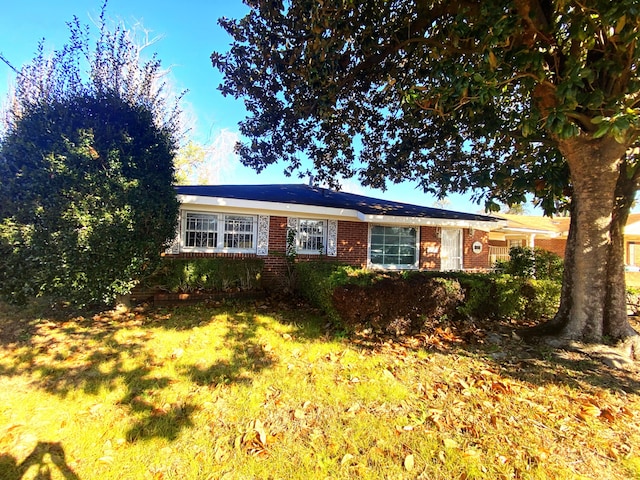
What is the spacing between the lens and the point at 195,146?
23984 millimetres

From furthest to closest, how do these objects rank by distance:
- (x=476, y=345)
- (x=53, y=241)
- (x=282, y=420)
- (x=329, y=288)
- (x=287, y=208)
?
(x=287, y=208), (x=329, y=288), (x=476, y=345), (x=53, y=241), (x=282, y=420)

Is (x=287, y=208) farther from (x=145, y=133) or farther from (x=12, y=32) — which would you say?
(x=12, y=32)

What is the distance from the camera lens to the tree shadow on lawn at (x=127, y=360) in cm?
318

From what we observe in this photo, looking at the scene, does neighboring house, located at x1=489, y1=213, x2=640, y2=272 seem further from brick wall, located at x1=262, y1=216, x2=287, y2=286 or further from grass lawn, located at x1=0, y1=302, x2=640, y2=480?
grass lawn, located at x1=0, y1=302, x2=640, y2=480

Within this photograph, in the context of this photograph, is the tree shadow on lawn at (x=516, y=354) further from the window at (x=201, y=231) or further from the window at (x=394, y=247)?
the window at (x=201, y=231)

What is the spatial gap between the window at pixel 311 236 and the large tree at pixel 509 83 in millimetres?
3445

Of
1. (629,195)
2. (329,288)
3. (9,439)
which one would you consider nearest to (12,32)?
(9,439)

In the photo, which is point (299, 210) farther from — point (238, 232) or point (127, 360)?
point (127, 360)

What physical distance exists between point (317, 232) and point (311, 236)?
0.87ft

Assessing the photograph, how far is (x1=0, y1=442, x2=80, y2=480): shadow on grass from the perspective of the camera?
229cm

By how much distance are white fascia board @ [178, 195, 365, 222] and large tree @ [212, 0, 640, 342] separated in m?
1.99

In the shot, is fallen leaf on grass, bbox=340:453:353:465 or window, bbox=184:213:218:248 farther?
window, bbox=184:213:218:248

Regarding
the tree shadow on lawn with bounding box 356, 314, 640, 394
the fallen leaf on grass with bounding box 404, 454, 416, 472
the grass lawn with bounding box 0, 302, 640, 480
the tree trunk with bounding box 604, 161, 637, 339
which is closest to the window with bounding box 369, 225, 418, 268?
the tree shadow on lawn with bounding box 356, 314, 640, 394

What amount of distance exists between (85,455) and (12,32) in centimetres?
946
